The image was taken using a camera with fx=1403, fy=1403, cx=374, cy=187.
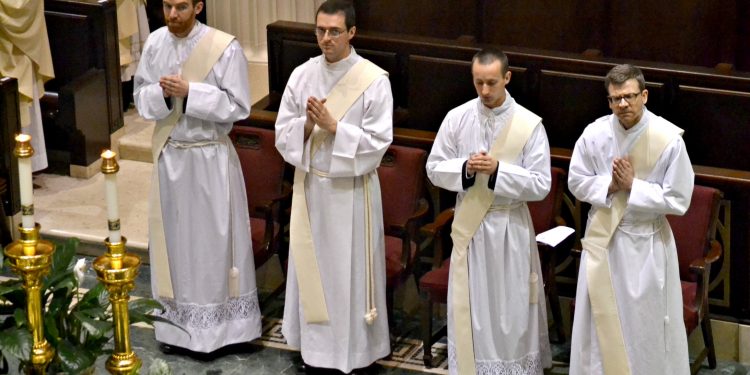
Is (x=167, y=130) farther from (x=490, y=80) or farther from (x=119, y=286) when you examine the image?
(x=119, y=286)

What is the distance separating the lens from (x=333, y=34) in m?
6.29

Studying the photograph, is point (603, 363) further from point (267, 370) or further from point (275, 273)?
point (275, 273)

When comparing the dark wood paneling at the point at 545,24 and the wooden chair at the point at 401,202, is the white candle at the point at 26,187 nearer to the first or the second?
the wooden chair at the point at 401,202

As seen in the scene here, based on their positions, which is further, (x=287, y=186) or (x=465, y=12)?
(x=465, y=12)

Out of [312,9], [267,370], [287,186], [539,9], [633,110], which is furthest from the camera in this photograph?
[312,9]

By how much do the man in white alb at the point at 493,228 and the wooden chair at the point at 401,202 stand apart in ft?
1.88

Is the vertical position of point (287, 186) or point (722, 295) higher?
point (287, 186)

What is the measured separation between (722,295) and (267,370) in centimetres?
226

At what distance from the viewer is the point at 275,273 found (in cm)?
783

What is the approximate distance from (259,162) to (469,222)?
1.53 metres

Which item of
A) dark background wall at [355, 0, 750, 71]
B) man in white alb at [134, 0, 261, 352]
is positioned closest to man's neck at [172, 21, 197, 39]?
man in white alb at [134, 0, 261, 352]

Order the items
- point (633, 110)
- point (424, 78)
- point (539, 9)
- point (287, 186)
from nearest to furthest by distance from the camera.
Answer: point (633, 110) → point (287, 186) → point (424, 78) → point (539, 9)

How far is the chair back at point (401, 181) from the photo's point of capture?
23.0 feet

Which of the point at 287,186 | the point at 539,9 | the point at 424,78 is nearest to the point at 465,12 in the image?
the point at 539,9
